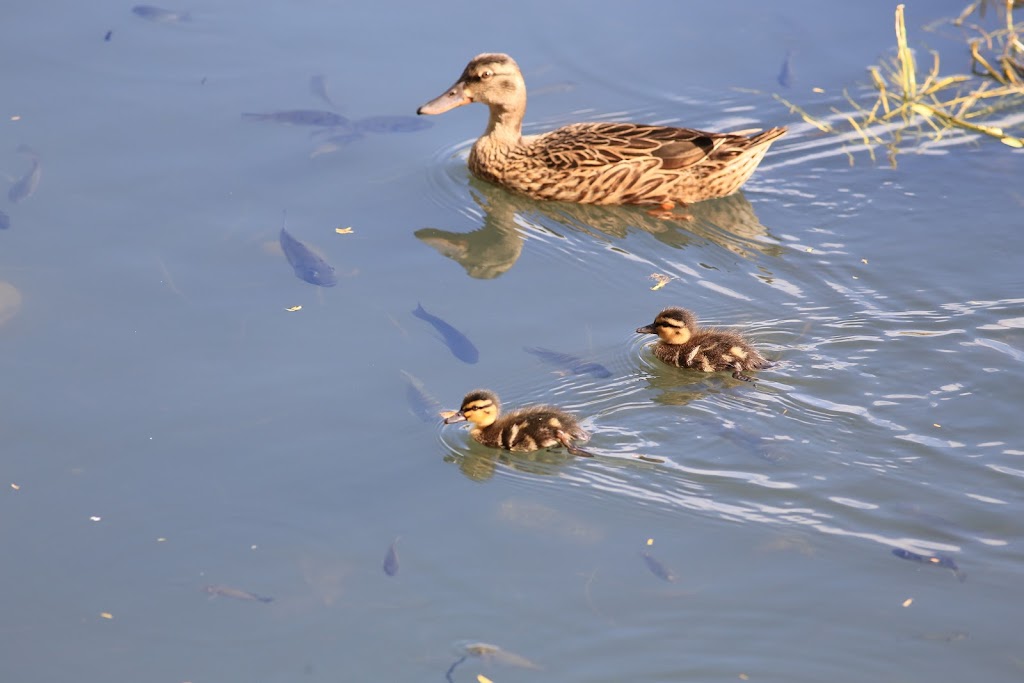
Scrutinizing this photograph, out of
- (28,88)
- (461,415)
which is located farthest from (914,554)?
(28,88)

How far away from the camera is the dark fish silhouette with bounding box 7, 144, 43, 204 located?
7.66 meters

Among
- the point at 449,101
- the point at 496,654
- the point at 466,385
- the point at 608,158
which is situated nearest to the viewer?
the point at 496,654

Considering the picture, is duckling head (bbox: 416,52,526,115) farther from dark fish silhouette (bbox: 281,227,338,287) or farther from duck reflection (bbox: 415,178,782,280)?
dark fish silhouette (bbox: 281,227,338,287)

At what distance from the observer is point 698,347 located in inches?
249

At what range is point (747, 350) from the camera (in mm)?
6246

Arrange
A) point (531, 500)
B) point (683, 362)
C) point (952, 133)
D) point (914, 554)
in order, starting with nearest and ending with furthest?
point (914, 554) < point (531, 500) < point (683, 362) < point (952, 133)

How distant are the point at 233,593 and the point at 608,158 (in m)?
4.06

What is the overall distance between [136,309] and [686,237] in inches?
121

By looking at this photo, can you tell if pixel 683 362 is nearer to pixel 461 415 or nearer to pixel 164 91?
pixel 461 415

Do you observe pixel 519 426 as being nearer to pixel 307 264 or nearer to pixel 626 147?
pixel 307 264

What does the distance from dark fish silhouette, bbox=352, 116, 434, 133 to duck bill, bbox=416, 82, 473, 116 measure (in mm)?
238

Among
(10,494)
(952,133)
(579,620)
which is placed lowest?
(10,494)

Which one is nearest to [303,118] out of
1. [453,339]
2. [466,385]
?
[453,339]

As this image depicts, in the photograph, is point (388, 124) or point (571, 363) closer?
point (571, 363)
